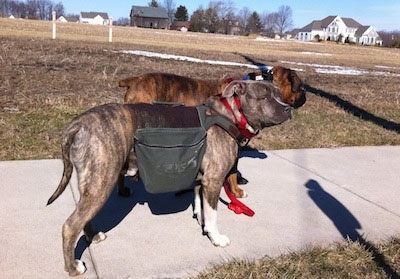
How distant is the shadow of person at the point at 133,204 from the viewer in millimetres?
4273

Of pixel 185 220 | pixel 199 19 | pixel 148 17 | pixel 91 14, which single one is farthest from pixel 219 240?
pixel 91 14

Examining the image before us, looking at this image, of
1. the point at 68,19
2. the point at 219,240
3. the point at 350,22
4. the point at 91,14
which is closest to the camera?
the point at 219,240

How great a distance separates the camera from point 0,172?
5.14 meters

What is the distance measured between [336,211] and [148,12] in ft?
398

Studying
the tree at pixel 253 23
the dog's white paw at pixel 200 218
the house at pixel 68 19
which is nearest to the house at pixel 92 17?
the house at pixel 68 19

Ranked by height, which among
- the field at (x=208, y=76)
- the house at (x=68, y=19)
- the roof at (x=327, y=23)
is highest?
the roof at (x=327, y=23)

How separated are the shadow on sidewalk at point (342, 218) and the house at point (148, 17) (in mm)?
117929

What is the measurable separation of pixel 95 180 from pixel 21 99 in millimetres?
5421

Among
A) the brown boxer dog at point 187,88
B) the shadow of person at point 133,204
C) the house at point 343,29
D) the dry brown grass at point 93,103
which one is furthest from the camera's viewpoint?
the house at point 343,29

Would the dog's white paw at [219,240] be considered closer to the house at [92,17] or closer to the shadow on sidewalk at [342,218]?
the shadow on sidewalk at [342,218]

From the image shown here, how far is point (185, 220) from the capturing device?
4461 millimetres

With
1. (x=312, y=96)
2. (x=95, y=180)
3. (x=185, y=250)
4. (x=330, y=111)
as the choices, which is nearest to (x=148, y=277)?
(x=185, y=250)

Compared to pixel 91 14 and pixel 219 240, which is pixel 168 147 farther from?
pixel 91 14

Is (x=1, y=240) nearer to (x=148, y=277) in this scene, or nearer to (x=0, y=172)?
(x=148, y=277)
